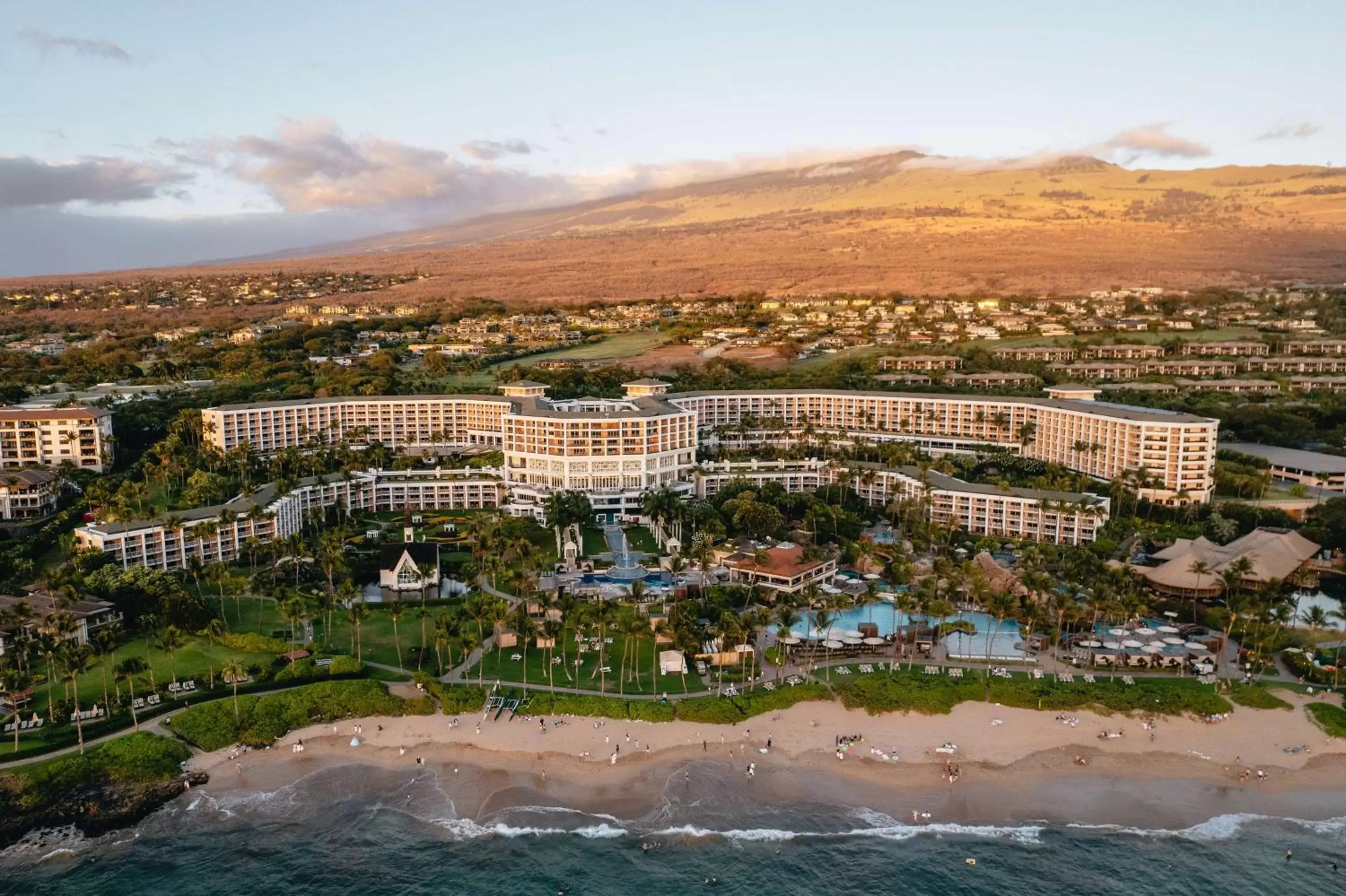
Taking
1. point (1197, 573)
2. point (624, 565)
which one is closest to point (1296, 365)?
point (1197, 573)

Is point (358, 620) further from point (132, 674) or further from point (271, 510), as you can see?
point (271, 510)

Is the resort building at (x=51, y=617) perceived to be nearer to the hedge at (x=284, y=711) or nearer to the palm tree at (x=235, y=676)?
the palm tree at (x=235, y=676)

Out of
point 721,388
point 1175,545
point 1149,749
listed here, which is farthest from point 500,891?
point 721,388

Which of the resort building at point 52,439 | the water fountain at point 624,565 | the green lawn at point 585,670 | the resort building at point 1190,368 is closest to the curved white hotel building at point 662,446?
the water fountain at point 624,565

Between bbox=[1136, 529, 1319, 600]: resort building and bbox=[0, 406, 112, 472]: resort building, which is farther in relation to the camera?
bbox=[0, 406, 112, 472]: resort building

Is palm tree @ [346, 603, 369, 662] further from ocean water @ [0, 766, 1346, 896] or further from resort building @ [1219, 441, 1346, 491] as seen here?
resort building @ [1219, 441, 1346, 491]

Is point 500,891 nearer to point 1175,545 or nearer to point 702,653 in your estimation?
point 702,653

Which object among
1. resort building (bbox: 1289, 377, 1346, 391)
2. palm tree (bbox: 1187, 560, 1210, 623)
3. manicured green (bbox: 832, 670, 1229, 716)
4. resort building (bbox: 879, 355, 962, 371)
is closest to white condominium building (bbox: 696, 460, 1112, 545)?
palm tree (bbox: 1187, 560, 1210, 623)
